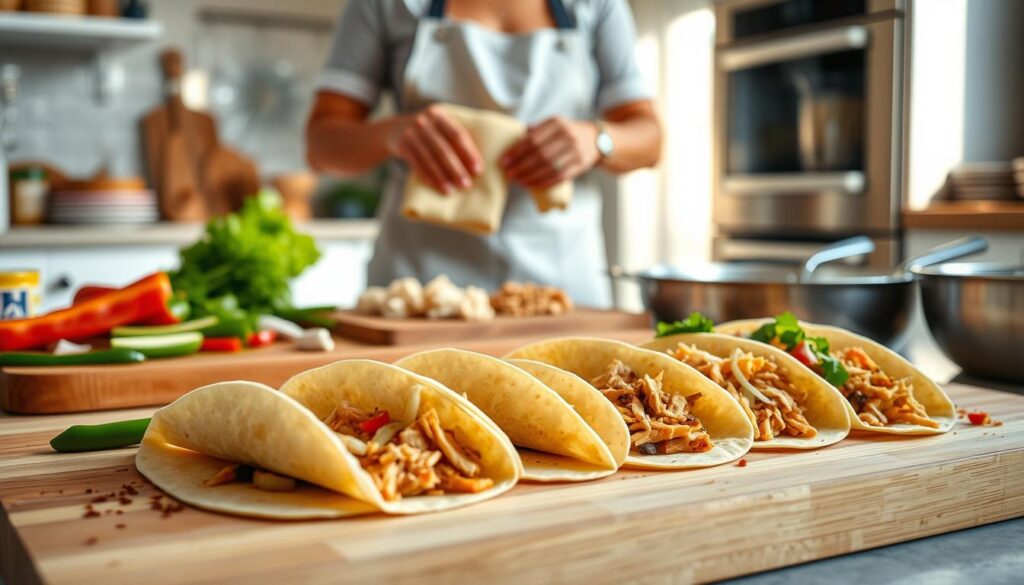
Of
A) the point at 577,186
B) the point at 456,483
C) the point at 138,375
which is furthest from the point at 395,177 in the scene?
the point at 456,483

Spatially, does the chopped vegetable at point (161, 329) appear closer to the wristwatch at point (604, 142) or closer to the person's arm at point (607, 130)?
the person's arm at point (607, 130)

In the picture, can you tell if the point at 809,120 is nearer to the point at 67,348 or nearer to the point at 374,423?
the point at 67,348

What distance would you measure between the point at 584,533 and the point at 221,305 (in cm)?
141

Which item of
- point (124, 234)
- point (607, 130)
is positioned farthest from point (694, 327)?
point (124, 234)

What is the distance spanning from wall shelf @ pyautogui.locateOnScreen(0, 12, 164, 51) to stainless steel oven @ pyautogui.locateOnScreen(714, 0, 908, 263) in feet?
9.27

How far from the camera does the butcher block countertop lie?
2.96 ft

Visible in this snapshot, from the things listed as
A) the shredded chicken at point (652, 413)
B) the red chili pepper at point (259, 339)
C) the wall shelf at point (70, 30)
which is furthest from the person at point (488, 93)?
the wall shelf at point (70, 30)

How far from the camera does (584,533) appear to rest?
97cm

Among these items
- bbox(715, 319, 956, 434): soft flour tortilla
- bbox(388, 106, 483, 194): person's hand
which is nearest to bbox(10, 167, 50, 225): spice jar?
bbox(388, 106, 483, 194): person's hand

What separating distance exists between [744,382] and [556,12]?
5.03 ft

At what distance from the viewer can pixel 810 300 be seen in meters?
1.88

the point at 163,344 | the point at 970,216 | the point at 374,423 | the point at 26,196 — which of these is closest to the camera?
the point at 374,423

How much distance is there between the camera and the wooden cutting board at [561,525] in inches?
35.4

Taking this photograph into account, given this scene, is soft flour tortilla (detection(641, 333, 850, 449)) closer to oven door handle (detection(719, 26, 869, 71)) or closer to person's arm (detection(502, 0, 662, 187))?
person's arm (detection(502, 0, 662, 187))
